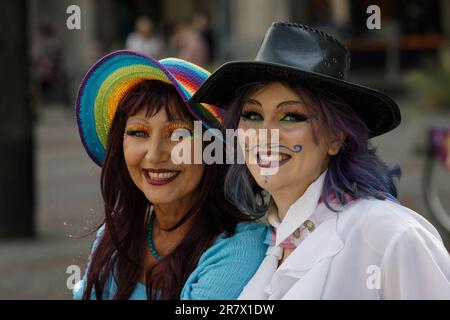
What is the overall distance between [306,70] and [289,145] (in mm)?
181

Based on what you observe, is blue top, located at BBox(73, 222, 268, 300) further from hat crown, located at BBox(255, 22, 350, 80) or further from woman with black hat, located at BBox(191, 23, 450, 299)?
hat crown, located at BBox(255, 22, 350, 80)

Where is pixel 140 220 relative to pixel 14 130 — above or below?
above

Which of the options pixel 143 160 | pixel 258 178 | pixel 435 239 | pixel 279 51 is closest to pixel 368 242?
pixel 435 239

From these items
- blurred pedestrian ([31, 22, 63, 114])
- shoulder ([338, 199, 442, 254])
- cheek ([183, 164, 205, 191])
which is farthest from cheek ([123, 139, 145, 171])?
blurred pedestrian ([31, 22, 63, 114])

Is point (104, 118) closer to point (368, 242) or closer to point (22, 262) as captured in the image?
point (368, 242)

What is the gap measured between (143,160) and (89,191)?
8153mm

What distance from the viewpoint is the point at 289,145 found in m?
2.40

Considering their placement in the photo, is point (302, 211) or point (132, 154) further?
point (132, 154)

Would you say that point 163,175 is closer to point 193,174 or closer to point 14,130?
point 193,174

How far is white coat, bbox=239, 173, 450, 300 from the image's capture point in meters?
2.21

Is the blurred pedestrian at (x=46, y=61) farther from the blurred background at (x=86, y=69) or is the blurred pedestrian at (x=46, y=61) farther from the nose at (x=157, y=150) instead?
the nose at (x=157, y=150)

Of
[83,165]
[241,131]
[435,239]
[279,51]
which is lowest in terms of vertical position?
[83,165]

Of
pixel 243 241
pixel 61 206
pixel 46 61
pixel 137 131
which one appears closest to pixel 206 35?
pixel 46 61

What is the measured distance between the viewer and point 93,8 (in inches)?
1096
